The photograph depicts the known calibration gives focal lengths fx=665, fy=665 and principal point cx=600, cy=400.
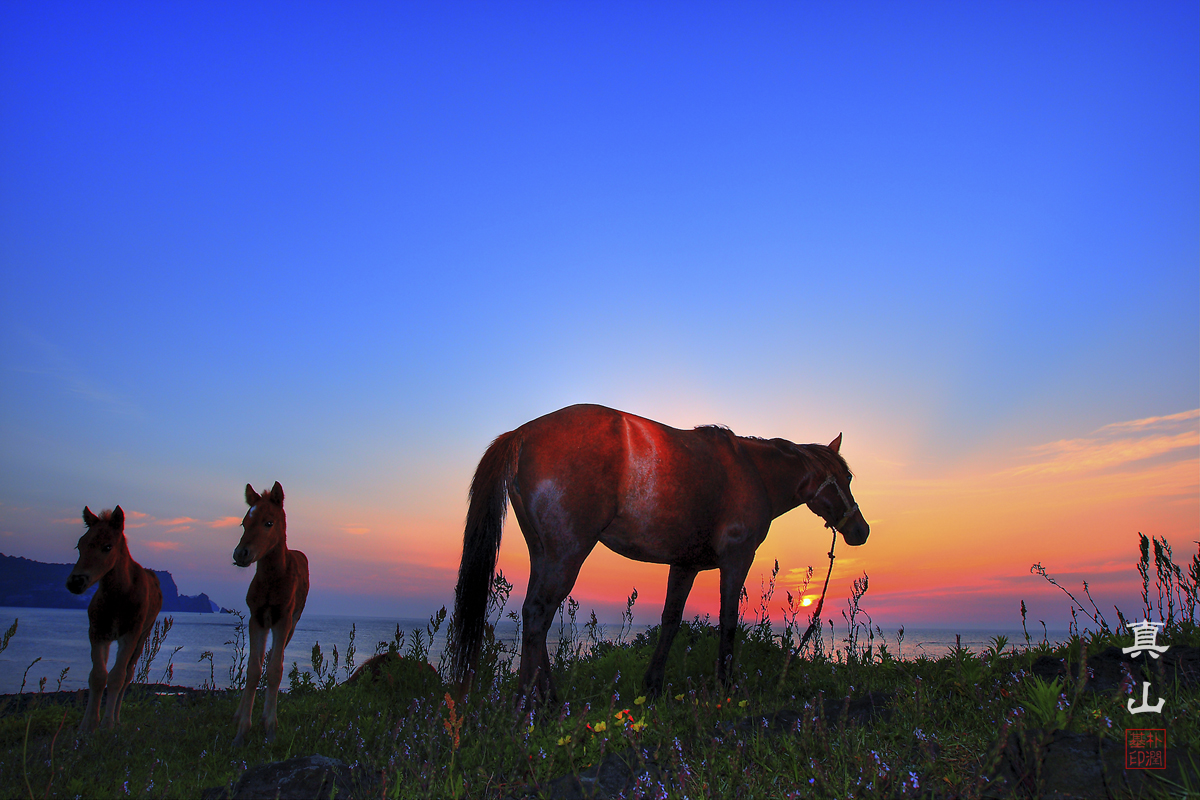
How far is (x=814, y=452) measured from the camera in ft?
26.8

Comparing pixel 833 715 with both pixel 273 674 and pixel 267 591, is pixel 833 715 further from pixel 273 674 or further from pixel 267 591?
pixel 267 591

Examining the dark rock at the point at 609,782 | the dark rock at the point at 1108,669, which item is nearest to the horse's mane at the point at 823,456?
the dark rock at the point at 1108,669

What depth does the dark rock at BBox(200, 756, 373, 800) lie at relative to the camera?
3768 mm

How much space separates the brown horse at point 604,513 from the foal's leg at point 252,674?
1.70m

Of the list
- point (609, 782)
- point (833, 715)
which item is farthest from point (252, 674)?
point (833, 715)

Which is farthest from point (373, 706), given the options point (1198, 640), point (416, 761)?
point (1198, 640)

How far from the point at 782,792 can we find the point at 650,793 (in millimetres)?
677

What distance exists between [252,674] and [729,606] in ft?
14.5

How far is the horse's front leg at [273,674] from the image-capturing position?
5840 millimetres

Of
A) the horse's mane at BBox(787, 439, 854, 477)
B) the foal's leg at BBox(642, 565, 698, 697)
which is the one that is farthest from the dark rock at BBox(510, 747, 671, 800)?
the horse's mane at BBox(787, 439, 854, 477)

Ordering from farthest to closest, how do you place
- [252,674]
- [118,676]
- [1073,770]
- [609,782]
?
[118,676] → [252,674] → [609,782] → [1073,770]

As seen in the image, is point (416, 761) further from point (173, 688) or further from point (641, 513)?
point (173, 688)

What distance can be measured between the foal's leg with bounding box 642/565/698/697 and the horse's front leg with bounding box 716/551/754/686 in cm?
49

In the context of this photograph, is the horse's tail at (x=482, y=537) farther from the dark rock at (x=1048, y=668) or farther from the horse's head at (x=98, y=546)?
the dark rock at (x=1048, y=668)
